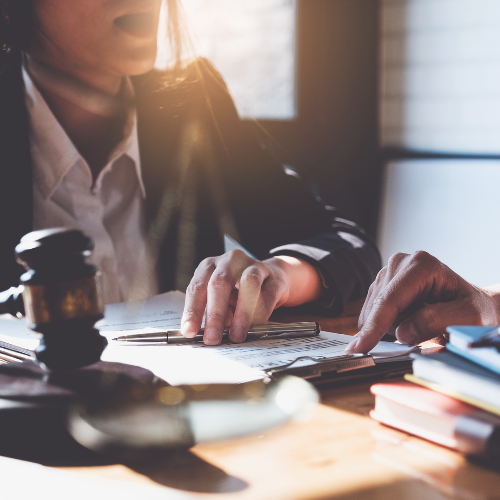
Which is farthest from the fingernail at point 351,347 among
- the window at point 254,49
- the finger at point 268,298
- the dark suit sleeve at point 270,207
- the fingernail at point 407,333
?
the window at point 254,49

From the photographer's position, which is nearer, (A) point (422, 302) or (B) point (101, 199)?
(A) point (422, 302)

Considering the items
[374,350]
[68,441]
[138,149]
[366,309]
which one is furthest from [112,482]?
[138,149]

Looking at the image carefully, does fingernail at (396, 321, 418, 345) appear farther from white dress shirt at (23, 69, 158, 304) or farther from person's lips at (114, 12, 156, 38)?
person's lips at (114, 12, 156, 38)

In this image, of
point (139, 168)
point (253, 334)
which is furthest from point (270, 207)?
point (253, 334)

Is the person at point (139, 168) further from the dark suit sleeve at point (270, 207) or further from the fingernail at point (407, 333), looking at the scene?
the fingernail at point (407, 333)

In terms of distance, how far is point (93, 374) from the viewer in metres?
0.51

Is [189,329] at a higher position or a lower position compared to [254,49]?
lower

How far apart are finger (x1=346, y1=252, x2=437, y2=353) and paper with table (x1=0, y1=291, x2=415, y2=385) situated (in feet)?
0.07

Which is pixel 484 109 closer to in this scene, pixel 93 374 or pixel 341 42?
pixel 341 42

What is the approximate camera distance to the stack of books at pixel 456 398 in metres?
0.39

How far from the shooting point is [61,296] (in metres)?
0.48

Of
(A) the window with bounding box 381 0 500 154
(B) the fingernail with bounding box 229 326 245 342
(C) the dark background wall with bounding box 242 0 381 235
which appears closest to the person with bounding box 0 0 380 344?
(B) the fingernail with bounding box 229 326 245 342

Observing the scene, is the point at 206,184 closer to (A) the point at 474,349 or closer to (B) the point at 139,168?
(B) the point at 139,168

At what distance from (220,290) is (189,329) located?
0.25 feet
